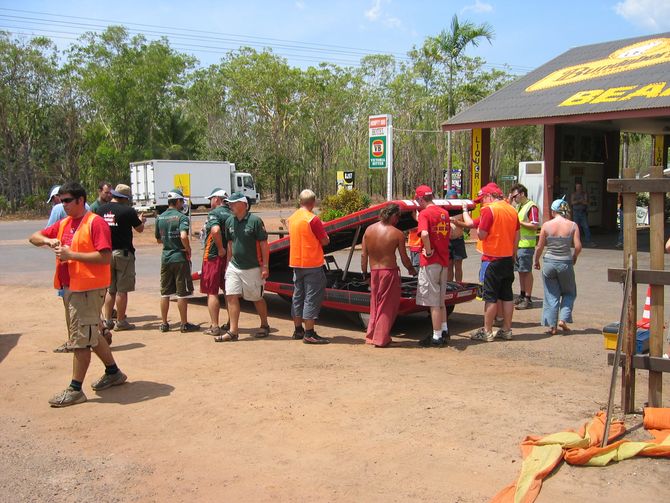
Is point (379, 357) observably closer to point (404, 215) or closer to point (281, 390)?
point (281, 390)

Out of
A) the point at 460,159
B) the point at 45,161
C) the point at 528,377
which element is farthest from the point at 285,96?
the point at 528,377

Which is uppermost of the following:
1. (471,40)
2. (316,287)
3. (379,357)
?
(471,40)

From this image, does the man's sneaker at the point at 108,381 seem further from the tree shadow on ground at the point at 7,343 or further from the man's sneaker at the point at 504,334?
the man's sneaker at the point at 504,334

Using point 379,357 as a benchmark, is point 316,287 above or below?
above

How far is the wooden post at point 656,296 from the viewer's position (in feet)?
15.9

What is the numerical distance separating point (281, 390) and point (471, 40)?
78.9ft

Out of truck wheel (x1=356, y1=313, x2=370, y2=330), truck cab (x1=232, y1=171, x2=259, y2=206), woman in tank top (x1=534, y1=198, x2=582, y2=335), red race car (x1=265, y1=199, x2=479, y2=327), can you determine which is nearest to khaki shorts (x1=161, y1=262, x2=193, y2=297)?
red race car (x1=265, y1=199, x2=479, y2=327)

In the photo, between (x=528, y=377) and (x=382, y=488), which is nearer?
(x=382, y=488)

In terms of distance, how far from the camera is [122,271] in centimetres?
852

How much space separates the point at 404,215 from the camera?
29.7 feet

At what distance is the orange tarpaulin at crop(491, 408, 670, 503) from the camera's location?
3.77 metres

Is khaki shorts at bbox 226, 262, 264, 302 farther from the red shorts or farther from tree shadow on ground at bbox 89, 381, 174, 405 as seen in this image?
tree shadow on ground at bbox 89, 381, 174, 405

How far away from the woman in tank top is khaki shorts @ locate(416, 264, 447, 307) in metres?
1.45

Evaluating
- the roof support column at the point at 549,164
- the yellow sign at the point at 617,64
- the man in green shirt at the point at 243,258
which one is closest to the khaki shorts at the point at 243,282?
the man in green shirt at the point at 243,258
